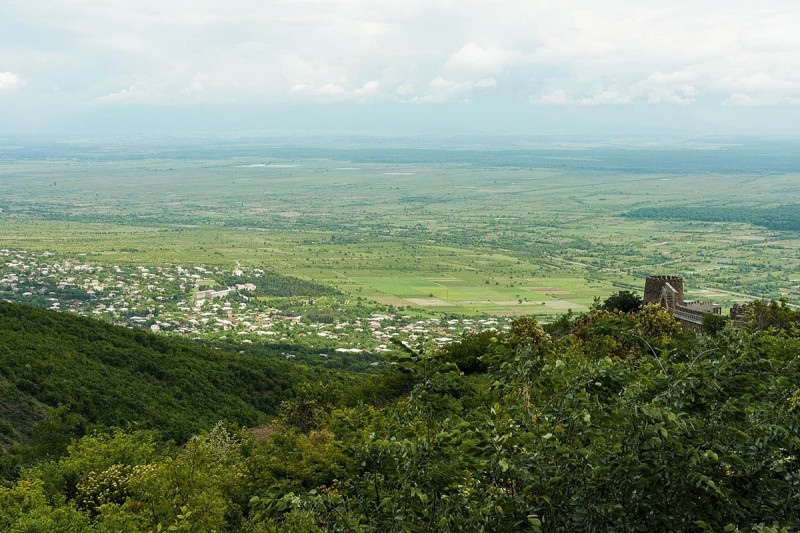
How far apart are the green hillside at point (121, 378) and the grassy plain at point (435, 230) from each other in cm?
2803

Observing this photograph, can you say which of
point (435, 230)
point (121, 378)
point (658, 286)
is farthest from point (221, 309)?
point (435, 230)

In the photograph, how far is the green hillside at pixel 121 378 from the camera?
2472cm

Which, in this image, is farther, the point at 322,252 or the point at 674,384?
the point at 322,252

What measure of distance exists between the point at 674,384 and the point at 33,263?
7394cm

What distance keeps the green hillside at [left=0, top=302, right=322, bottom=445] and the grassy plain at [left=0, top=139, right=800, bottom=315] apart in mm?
28029

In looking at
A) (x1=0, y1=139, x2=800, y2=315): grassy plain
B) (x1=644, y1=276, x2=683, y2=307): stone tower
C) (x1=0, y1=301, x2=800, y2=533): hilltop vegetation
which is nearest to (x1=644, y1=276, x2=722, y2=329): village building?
(x1=644, y1=276, x2=683, y2=307): stone tower

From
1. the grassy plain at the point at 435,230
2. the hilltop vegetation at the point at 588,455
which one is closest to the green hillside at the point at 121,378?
the hilltop vegetation at the point at 588,455

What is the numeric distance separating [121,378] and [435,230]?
77.6 metres

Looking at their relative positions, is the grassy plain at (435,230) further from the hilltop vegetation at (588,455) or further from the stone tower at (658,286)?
the hilltop vegetation at (588,455)

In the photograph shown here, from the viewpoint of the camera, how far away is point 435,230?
342ft

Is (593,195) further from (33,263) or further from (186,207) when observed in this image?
(33,263)

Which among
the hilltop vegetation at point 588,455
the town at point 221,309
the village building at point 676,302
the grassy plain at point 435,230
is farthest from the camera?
the grassy plain at point 435,230

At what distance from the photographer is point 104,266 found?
243ft

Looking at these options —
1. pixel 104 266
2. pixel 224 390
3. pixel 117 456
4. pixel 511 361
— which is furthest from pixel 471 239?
pixel 511 361
